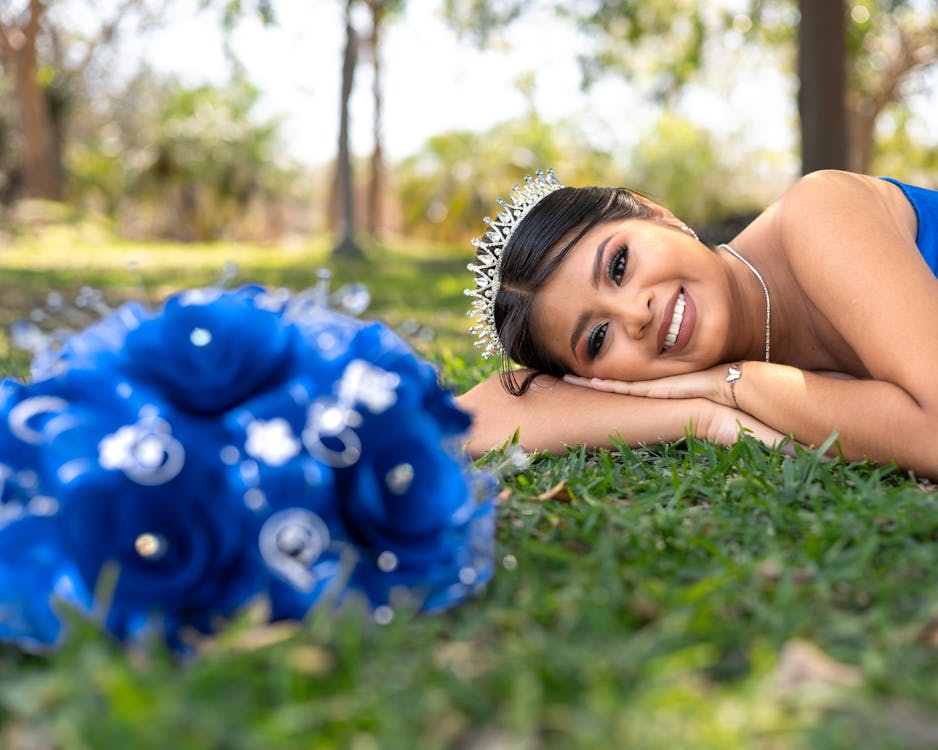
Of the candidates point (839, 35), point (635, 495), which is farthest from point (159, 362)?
point (839, 35)

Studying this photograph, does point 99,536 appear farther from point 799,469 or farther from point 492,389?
point 492,389

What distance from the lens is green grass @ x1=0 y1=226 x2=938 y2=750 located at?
1.10 meters

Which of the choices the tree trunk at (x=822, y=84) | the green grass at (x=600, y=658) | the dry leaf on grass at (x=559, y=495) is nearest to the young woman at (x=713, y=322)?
the green grass at (x=600, y=658)

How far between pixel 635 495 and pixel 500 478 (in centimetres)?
34

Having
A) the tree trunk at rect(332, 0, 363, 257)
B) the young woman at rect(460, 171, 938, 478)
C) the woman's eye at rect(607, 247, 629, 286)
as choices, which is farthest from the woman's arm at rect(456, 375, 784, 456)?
the tree trunk at rect(332, 0, 363, 257)

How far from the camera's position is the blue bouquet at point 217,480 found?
1.32 meters

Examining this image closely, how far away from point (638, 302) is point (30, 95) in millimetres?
20276

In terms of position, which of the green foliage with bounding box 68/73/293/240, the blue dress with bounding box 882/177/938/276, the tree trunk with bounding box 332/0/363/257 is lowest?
the green foliage with bounding box 68/73/293/240

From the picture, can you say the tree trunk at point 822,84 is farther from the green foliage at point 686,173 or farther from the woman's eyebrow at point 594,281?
the green foliage at point 686,173

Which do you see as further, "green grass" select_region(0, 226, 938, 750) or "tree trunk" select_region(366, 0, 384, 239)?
"tree trunk" select_region(366, 0, 384, 239)

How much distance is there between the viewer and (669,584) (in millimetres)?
1601

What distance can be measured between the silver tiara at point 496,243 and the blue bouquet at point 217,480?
1.54 m

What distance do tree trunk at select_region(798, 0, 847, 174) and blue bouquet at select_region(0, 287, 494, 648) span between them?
8.34 m

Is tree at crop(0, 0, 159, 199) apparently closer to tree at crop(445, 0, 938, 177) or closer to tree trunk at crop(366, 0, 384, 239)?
tree trunk at crop(366, 0, 384, 239)
